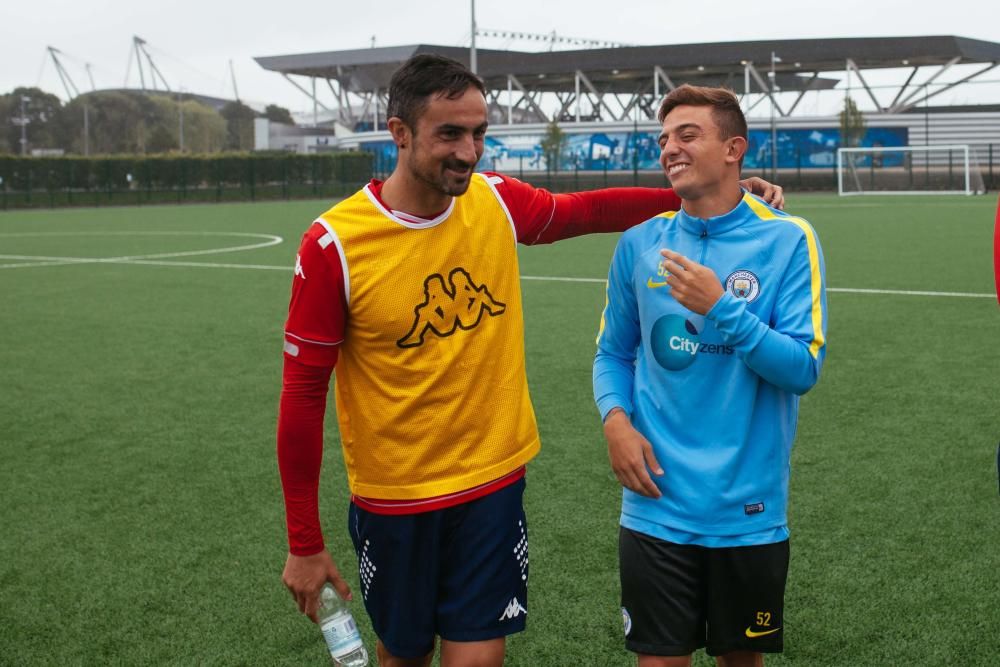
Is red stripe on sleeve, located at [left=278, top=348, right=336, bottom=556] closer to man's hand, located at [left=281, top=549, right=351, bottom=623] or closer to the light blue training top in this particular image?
man's hand, located at [left=281, top=549, right=351, bottom=623]

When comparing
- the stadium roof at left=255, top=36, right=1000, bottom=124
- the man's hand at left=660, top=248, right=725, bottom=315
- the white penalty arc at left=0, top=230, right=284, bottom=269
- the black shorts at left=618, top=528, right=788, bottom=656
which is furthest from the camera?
the stadium roof at left=255, top=36, right=1000, bottom=124

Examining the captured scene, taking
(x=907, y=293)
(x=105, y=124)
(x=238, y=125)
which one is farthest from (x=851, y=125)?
(x=238, y=125)

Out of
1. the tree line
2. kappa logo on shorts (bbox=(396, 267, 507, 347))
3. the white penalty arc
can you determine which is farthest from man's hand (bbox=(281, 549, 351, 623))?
the tree line

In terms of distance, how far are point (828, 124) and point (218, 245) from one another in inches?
1988

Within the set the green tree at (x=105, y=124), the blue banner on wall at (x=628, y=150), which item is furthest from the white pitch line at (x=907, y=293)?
the green tree at (x=105, y=124)

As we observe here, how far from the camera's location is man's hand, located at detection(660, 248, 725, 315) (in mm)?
2732

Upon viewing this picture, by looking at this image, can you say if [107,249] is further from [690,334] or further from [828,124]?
[828,124]

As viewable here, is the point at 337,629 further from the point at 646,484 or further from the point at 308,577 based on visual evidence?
the point at 646,484

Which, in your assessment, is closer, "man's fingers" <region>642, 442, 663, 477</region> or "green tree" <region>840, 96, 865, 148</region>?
"man's fingers" <region>642, 442, 663, 477</region>

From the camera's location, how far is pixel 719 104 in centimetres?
304

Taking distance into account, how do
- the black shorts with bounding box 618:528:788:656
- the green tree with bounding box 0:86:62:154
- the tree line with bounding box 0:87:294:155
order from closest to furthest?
1. the black shorts with bounding box 618:528:788:656
2. the tree line with bounding box 0:87:294:155
3. the green tree with bounding box 0:86:62:154

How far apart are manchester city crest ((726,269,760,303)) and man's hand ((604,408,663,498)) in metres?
0.45

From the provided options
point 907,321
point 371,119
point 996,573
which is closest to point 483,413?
point 996,573

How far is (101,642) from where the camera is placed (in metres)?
4.23
